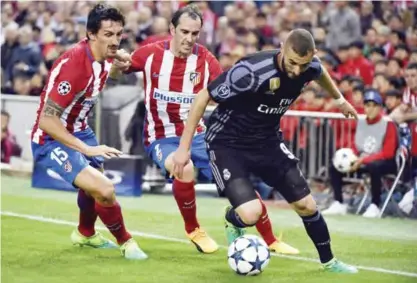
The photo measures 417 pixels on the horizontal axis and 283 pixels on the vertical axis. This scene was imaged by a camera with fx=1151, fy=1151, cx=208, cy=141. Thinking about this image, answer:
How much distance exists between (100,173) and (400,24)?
9676mm

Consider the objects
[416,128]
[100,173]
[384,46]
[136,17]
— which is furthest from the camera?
[136,17]

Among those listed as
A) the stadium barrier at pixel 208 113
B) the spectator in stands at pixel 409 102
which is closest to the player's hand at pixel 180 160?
the spectator in stands at pixel 409 102

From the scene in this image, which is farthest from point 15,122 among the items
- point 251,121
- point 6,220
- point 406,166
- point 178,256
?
point 251,121

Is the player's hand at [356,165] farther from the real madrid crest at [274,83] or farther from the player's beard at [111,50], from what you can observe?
the real madrid crest at [274,83]

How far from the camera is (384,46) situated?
1828 cm

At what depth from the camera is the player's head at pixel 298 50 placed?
8711 mm

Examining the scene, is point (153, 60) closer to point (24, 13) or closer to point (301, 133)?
point (301, 133)

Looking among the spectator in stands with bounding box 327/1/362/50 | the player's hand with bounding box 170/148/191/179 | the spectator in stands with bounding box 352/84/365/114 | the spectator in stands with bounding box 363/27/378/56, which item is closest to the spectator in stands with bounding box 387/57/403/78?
the spectator in stands with bounding box 352/84/365/114

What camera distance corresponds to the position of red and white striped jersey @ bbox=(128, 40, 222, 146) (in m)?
10.9

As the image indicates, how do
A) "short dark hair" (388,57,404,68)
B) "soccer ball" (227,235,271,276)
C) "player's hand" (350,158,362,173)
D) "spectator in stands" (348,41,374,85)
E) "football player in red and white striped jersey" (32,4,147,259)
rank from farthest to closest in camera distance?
"spectator in stands" (348,41,374,85) < "short dark hair" (388,57,404,68) < "player's hand" (350,158,362,173) < "football player in red and white striped jersey" (32,4,147,259) < "soccer ball" (227,235,271,276)

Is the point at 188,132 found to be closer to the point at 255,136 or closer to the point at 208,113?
the point at 255,136

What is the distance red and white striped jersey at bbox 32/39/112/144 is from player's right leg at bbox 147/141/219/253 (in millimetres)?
746

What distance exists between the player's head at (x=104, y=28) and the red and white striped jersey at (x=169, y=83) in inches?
30.0

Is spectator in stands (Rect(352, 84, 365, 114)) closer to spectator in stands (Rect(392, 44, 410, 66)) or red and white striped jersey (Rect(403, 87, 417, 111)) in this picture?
red and white striped jersey (Rect(403, 87, 417, 111))
